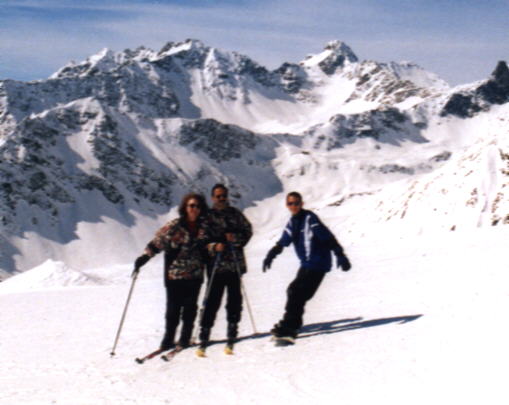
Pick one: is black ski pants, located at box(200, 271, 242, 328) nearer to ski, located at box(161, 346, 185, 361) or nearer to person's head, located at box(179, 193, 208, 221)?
ski, located at box(161, 346, 185, 361)

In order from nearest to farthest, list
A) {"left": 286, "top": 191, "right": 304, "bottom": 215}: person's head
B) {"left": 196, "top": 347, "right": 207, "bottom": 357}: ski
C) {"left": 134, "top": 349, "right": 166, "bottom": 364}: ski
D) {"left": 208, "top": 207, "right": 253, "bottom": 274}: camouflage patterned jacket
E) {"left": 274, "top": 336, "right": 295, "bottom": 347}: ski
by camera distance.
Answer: {"left": 134, "top": 349, "right": 166, "bottom": 364}: ski → {"left": 196, "top": 347, "right": 207, "bottom": 357}: ski → {"left": 274, "top": 336, "right": 295, "bottom": 347}: ski → {"left": 208, "top": 207, "right": 253, "bottom": 274}: camouflage patterned jacket → {"left": 286, "top": 191, "right": 304, "bottom": 215}: person's head

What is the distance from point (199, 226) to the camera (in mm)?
8805

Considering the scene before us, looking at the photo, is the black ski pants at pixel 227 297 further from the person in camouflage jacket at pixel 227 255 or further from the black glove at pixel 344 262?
the black glove at pixel 344 262

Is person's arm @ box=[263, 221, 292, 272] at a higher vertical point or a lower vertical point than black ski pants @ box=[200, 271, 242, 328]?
higher

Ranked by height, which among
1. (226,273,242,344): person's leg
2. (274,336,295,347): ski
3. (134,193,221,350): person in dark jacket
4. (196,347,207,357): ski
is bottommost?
(196,347,207,357): ski

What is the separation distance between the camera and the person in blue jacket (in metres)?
8.91

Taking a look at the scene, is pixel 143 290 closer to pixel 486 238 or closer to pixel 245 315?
pixel 245 315

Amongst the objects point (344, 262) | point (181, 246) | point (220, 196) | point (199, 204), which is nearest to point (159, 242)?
point (181, 246)

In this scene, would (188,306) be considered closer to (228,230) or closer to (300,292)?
(228,230)

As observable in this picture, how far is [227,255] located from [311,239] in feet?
4.22

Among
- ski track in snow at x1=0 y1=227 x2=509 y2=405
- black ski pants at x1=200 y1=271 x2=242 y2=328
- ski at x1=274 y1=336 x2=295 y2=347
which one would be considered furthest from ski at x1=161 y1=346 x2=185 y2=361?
ski at x1=274 y1=336 x2=295 y2=347

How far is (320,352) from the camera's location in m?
8.01

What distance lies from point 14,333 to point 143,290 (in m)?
6.46

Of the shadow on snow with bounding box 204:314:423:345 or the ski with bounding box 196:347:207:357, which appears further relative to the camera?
the shadow on snow with bounding box 204:314:423:345
